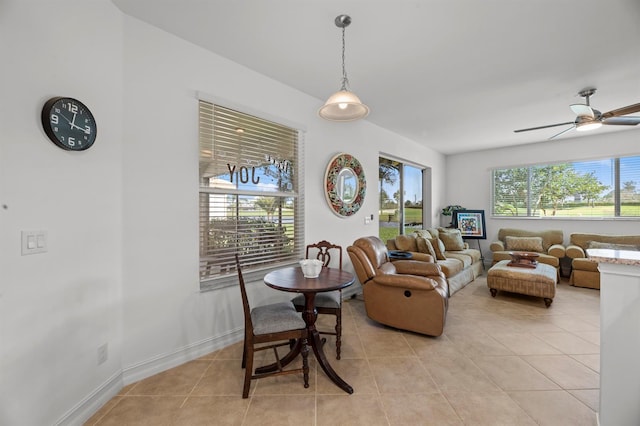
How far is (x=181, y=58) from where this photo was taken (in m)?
2.21

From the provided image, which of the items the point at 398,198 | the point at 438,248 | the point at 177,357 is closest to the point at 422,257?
the point at 438,248

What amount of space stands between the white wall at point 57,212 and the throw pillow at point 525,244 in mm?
6293

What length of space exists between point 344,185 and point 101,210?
107 inches

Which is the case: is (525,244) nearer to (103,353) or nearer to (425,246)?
(425,246)

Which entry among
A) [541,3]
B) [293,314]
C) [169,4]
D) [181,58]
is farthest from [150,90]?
[541,3]

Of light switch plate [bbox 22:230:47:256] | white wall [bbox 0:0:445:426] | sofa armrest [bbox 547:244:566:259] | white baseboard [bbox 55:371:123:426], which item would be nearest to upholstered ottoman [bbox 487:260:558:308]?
sofa armrest [bbox 547:244:566:259]

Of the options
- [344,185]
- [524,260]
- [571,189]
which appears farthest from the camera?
[571,189]

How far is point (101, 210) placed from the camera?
1.78 metres

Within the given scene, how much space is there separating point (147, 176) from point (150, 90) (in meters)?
0.67

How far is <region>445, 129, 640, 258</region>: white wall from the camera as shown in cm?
479

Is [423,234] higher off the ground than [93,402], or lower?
higher

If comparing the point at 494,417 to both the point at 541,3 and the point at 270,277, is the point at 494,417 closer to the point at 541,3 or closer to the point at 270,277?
the point at 270,277

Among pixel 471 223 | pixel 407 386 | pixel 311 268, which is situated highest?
pixel 471 223

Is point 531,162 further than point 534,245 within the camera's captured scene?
Yes
